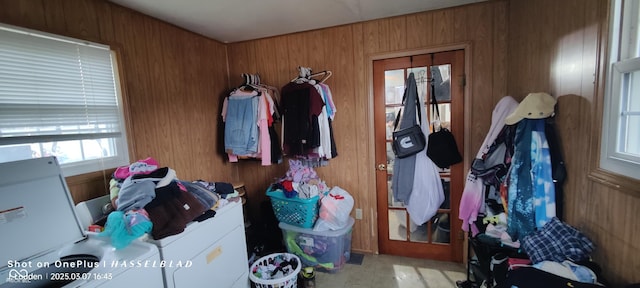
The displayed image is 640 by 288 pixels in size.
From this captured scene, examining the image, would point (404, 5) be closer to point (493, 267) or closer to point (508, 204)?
point (508, 204)

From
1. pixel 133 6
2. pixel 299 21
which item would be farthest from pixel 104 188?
pixel 299 21

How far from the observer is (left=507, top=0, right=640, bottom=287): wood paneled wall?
99 cm

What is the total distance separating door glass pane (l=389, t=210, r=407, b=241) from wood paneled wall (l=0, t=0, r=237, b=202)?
1764 millimetres

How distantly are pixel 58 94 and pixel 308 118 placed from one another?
1587 millimetres

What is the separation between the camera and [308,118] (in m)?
2.19

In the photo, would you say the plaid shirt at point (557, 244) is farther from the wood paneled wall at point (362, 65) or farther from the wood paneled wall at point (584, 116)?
the wood paneled wall at point (362, 65)

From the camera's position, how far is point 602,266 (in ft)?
3.59

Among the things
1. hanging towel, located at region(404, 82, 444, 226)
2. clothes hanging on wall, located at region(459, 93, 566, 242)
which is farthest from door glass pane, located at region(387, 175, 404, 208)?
clothes hanging on wall, located at region(459, 93, 566, 242)

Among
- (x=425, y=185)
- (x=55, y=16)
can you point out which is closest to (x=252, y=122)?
(x=55, y=16)

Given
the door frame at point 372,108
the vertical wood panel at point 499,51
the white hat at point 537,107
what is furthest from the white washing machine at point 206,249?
the vertical wood panel at point 499,51

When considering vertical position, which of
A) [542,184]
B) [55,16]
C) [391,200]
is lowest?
[391,200]

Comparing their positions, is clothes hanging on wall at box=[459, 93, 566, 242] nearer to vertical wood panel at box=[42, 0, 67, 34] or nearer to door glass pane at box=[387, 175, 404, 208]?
door glass pane at box=[387, 175, 404, 208]

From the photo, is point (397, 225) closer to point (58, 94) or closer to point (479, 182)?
point (479, 182)

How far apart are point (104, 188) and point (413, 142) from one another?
7.50 ft
